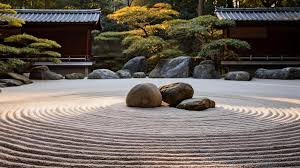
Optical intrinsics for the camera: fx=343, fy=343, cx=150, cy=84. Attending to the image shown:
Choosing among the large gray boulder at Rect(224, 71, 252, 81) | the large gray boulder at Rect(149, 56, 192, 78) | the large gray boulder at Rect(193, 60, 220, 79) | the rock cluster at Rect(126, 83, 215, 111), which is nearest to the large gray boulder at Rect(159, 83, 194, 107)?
the rock cluster at Rect(126, 83, 215, 111)

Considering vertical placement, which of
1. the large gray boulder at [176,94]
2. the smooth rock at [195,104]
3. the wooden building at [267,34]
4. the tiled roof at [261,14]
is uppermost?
the tiled roof at [261,14]

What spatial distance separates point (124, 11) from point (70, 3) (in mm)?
10373

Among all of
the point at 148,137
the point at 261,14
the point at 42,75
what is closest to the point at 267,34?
the point at 261,14

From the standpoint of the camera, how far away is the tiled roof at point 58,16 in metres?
21.6

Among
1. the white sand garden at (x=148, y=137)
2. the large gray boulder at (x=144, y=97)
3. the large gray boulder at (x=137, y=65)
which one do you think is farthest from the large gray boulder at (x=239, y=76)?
the large gray boulder at (x=144, y=97)

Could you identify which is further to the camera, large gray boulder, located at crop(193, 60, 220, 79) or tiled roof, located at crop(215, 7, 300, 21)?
tiled roof, located at crop(215, 7, 300, 21)

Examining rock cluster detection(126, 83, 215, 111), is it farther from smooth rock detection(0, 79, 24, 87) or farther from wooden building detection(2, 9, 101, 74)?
wooden building detection(2, 9, 101, 74)

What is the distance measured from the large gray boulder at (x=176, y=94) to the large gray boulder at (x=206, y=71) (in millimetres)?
10813

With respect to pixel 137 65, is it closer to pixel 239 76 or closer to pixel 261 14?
pixel 239 76

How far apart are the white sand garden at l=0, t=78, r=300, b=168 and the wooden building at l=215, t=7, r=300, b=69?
595 inches

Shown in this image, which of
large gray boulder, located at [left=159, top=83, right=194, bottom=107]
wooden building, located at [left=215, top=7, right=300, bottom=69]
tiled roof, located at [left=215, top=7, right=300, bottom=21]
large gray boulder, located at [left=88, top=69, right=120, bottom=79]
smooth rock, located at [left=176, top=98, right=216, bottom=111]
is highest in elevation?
tiled roof, located at [left=215, top=7, right=300, bottom=21]

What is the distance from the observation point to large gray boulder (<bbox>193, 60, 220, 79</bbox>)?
725 inches

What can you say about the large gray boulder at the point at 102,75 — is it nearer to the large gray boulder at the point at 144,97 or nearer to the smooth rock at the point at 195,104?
the large gray boulder at the point at 144,97

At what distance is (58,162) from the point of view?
3871 millimetres
